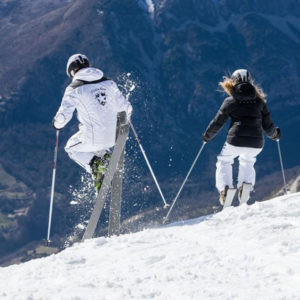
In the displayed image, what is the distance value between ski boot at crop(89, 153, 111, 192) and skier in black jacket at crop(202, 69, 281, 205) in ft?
8.01

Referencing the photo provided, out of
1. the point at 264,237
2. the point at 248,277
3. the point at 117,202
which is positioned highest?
the point at 248,277

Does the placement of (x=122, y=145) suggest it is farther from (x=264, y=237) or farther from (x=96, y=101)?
(x=264, y=237)

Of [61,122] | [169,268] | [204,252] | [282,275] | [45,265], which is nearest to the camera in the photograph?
[282,275]

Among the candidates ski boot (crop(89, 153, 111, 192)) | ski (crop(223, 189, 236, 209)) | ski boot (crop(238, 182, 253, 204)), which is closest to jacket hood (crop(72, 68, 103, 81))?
ski boot (crop(89, 153, 111, 192))

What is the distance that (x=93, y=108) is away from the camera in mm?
10695

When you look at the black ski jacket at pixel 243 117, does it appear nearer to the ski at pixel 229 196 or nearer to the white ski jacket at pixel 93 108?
the ski at pixel 229 196

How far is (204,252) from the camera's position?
21.4ft

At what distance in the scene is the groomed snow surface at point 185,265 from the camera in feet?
17.1

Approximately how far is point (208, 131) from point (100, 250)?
442 centimetres

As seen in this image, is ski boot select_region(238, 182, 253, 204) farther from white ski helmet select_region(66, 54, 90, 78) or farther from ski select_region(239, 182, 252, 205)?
white ski helmet select_region(66, 54, 90, 78)

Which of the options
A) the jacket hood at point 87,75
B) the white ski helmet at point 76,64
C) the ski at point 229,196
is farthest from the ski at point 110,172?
the ski at point 229,196

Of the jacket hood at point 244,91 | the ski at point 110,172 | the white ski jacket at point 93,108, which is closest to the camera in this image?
the jacket hood at point 244,91

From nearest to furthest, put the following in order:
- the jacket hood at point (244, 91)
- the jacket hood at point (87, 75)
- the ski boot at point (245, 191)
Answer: the jacket hood at point (244, 91), the jacket hood at point (87, 75), the ski boot at point (245, 191)

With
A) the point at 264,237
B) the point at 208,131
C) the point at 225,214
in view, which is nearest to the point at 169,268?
the point at 264,237
